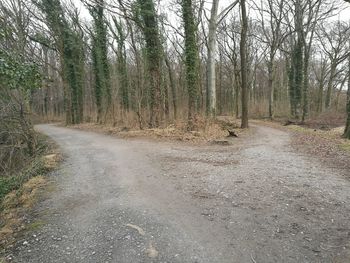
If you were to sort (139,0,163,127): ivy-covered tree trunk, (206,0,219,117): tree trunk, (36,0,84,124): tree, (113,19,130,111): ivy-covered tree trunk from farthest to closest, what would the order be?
(113,19,130,111): ivy-covered tree trunk
(36,0,84,124): tree
(206,0,219,117): tree trunk
(139,0,163,127): ivy-covered tree trunk

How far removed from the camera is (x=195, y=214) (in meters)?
4.71

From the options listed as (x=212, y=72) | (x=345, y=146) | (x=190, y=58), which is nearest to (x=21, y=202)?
(x=345, y=146)

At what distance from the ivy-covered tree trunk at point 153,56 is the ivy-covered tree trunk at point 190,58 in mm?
1810

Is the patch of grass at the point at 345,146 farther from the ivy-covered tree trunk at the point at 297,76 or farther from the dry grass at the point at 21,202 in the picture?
the ivy-covered tree trunk at the point at 297,76

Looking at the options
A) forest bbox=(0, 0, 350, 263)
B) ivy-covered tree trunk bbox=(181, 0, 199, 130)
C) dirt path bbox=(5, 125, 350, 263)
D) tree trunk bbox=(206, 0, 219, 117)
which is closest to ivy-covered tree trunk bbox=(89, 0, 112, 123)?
forest bbox=(0, 0, 350, 263)

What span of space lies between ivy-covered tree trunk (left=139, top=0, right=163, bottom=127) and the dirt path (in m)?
7.30

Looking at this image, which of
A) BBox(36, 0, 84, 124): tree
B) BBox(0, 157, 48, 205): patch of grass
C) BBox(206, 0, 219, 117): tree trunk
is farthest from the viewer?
BBox(36, 0, 84, 124): tree

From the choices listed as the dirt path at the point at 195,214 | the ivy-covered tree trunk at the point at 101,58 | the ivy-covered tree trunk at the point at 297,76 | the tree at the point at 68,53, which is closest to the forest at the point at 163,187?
the dirt path at the point at 195,214

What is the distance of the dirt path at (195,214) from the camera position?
3.68 metres

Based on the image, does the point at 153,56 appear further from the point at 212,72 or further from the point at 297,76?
the point at 297,76

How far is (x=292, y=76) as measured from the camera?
25.8m

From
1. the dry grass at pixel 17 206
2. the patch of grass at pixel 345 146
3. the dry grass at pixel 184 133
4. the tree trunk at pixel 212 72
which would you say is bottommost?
the dry grass at pixel 17 206

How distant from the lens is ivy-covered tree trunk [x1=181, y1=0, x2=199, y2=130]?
13.5 metres

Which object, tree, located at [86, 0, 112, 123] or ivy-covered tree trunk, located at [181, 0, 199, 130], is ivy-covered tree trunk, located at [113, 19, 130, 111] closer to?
tree, located at [86, 0, 112, 123]
